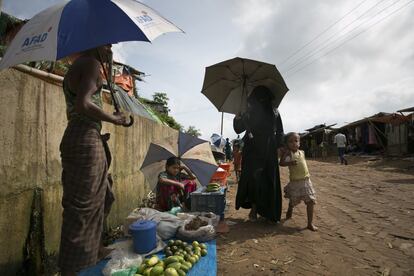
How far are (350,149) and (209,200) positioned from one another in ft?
71.0

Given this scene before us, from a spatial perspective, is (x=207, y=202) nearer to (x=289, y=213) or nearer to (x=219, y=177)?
(x=289, y=213)

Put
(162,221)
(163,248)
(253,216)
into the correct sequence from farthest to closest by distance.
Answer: (253,216), (162,221), (163,248)

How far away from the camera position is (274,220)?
17.1 feet

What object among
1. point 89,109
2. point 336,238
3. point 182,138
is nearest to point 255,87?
point 182,138

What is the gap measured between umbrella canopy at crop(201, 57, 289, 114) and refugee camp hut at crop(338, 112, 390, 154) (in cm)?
1600

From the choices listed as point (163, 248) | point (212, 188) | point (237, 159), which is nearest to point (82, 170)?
point (163, 248)

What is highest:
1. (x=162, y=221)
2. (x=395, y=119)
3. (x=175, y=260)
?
(x=395, y=119)

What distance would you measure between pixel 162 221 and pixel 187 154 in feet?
5.15

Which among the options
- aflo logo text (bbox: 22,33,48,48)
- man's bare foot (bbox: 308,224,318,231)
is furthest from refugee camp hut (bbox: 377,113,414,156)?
aflo logo text (bbox: 22,33,48,48)

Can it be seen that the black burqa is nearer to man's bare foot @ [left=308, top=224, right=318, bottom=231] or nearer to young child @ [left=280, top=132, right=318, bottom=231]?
young child @ [left=280, top=132, right=318, bottom=231]

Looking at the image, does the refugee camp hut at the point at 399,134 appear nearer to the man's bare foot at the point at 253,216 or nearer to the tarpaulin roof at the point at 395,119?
the tarpaulin roof at the point at 395,119

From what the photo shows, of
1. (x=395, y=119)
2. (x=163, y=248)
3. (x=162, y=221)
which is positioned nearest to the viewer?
(x=163, y=248)

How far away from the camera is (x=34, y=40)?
8.02 feet

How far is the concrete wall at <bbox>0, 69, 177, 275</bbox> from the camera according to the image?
302 centimetres
